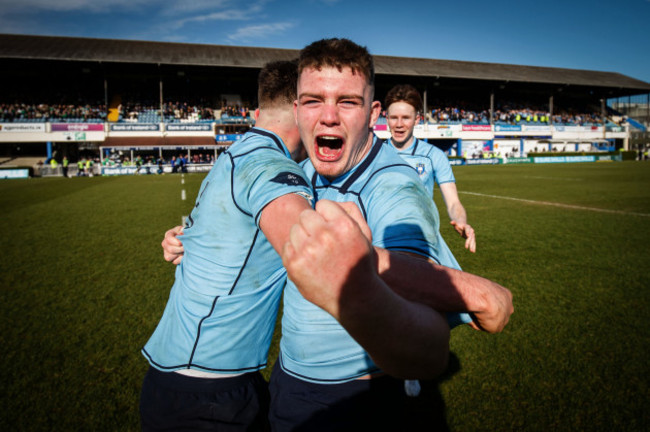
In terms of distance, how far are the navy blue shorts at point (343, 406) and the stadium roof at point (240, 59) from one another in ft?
140

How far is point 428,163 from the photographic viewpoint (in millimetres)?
4859

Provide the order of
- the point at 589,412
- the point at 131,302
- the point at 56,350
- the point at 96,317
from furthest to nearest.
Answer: the point at 131,302, the point at 96,317, the point at 56,350, the point at 589,412

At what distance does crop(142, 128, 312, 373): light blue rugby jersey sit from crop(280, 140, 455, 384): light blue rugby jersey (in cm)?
15

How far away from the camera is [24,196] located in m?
16.8

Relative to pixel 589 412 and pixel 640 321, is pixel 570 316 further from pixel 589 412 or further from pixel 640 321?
pixel 589 412

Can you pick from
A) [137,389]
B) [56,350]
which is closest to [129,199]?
[56,350]

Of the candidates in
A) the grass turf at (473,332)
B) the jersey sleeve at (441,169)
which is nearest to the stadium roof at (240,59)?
the grass turf at (473,332)

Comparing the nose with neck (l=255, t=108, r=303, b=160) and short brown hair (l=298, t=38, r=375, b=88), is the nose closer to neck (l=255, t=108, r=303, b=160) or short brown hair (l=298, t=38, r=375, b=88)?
short brown hair (l=298, t=38, r=375, b=88)

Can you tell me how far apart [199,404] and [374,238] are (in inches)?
45.1

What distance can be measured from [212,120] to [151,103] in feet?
25.9

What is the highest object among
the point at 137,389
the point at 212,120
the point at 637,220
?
the point at 212,120

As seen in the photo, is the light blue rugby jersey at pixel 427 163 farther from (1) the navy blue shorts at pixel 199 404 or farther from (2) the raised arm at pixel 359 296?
(2) the raised arm at pixel 359 296

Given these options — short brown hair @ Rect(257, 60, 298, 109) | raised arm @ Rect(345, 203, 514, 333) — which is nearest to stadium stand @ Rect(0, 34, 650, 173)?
short brown hair @ Rect(257, 60, 298, 109)

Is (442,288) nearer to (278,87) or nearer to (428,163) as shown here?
(278,87)
